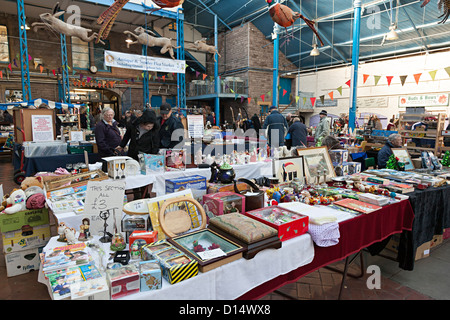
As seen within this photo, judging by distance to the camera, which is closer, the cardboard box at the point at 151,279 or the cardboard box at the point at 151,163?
the cardboard box at the point at 151,279

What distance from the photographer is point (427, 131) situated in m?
7.10

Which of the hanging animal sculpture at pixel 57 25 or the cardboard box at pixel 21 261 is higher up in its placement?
the hanging animal sculpture at pixel 57 25

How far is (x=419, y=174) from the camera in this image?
316 cm

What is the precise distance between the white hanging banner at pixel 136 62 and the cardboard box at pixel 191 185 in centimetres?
599

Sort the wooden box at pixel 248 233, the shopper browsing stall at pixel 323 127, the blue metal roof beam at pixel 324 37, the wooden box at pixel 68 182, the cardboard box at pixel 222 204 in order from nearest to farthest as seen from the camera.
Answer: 1. the wooden box at pixel 248 233
2. the cardboard box at pixel 222 204
3. the wooden box at pixel 68 182
4. the shopper browsing stall at pixel 323 127
5. the blue metal roof beam at pixel 324 37

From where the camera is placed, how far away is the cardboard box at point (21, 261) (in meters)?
2.44

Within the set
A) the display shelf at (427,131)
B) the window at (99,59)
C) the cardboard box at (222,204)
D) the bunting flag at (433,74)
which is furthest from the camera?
the window at (99,59)

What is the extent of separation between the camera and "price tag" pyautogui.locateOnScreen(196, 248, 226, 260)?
1.32 metres

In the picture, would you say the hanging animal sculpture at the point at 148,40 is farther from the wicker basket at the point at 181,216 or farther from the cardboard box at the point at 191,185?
the wicker basket at the point at 181,216

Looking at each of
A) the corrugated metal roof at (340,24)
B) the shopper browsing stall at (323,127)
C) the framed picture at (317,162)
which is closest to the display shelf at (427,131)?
the shopper browsing stall at (323,127)

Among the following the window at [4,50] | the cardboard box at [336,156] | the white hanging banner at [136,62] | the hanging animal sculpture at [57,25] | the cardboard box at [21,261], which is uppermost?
the window at [4,50]

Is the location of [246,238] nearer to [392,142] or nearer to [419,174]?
[419,174]

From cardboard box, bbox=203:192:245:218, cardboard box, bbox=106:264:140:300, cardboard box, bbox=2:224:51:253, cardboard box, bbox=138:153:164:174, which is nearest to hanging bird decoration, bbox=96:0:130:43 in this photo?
cardboard box, bbox=138:153:164:174

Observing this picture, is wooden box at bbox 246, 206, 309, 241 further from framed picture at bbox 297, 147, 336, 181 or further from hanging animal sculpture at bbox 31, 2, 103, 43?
hanging animal sculpture at bbox 31, 2, 103, 43
